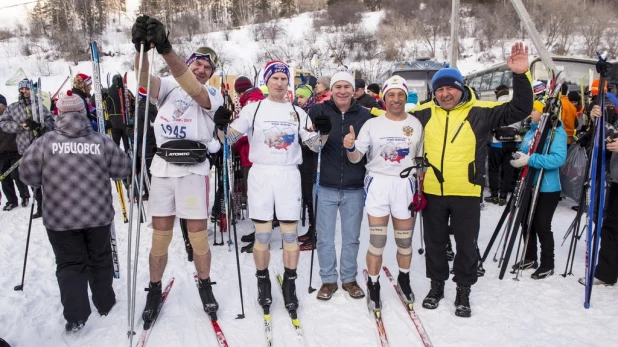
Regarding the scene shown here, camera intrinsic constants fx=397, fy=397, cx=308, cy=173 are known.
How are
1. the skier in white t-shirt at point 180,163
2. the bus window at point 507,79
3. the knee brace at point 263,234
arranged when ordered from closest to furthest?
1. the skier in white t-shirt at point 180,163
2. the knee brace at point 263,234
3. the bus window at point 507,79

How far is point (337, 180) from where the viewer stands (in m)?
3.50

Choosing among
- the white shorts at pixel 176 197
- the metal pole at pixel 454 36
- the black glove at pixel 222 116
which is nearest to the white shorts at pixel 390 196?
the black glove at pixel 222 116

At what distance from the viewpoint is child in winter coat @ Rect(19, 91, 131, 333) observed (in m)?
2.88

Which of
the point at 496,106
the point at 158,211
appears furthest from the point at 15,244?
the point at 496,106

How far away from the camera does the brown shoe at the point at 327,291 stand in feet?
11.6

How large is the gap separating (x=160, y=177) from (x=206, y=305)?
111cm

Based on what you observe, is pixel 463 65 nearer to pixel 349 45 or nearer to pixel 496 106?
pixel 349 45

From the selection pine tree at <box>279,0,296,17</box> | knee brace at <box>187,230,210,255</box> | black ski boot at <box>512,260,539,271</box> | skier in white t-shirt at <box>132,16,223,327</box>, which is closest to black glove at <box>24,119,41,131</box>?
skier in white t-shirt at <box>132,16,223,327</box>

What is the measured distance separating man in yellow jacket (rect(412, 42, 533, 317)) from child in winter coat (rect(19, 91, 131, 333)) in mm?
2595

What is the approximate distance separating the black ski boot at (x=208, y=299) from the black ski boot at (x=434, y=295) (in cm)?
177

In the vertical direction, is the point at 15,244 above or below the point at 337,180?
below

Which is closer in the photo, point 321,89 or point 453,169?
point 453,169

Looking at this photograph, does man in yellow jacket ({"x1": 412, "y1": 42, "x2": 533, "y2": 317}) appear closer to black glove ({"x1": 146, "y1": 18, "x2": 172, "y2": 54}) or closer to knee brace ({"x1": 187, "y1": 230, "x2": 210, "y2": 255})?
knee brace ({"x1": 187, "y1": 230, "x2": 210, "y2": 255})

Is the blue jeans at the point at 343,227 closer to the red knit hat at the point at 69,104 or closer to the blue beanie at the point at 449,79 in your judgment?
the blue beanie at the point at 449,79
